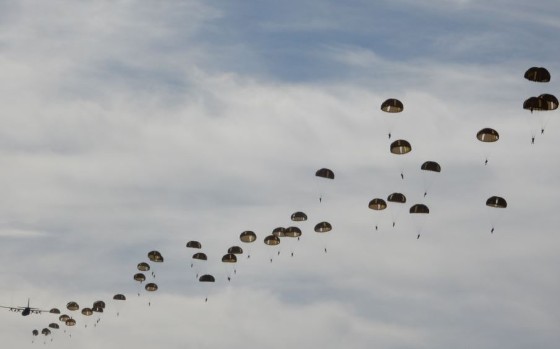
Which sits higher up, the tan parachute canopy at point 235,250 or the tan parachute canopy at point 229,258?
the tan parachute canopy at point 235,250

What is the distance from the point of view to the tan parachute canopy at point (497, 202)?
101750 mm

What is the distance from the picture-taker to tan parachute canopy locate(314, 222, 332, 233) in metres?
110

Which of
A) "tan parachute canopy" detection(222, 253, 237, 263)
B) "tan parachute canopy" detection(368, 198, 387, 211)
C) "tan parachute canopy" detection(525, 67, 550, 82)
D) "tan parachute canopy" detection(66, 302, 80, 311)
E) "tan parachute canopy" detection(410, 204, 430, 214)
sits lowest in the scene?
"tan parachute canopy" detection(66, 302, 80, 311)

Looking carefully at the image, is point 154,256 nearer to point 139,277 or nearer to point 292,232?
point 139,277

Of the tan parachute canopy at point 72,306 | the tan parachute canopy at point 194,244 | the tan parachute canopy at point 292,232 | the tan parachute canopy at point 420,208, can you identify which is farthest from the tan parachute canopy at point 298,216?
the tan parachute canopy at point 72,306

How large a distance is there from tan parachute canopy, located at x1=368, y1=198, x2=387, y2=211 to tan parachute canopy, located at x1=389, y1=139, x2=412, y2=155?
10354 mm

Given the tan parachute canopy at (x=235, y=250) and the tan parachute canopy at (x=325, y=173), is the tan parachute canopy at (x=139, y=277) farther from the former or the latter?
the tan parachute canopy at (x=325, y=173)

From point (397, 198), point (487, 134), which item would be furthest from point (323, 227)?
point (487, 134)

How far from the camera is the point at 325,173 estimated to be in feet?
346

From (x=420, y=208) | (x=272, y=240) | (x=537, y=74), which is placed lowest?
(x=420, y=208)

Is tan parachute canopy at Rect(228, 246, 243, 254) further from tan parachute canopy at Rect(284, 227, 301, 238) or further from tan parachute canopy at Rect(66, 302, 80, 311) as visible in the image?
tan parachute canopy at Rect(66, 302, 80, 311)

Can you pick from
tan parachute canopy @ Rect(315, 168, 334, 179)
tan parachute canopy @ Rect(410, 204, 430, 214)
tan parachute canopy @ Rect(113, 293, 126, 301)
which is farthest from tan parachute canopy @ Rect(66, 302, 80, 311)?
tan parachute canopy @ Rect(410, 204, 430, 214)

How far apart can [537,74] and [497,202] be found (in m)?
17.4

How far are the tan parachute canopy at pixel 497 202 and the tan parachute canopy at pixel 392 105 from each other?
13.8 metres
